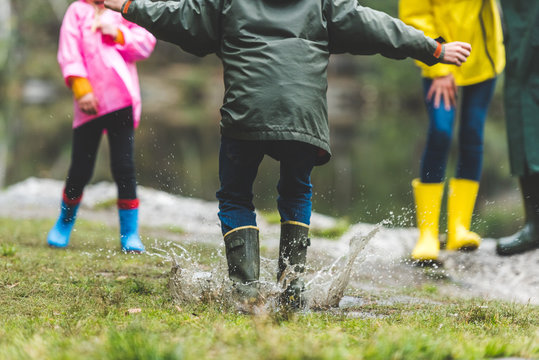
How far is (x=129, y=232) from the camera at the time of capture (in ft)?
16.1

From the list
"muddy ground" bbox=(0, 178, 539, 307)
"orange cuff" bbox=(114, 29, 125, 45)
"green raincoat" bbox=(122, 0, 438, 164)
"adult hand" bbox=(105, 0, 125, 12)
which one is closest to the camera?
"green raincoat" bbox=(122, 0, 438, 164)

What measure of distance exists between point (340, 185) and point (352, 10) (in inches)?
343

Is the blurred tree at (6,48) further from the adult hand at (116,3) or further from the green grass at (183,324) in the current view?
the adult hand at (116,3)

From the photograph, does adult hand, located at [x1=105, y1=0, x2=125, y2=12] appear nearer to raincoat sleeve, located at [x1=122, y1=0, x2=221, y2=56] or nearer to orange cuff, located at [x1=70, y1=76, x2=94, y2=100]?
raincoat sleeve, located at [x1=122, y1=0, x2=221, y2=56]

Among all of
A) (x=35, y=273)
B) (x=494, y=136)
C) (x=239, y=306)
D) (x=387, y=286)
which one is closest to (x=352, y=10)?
(x=239, y=306)

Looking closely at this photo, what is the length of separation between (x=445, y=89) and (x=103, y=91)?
98.3 inches

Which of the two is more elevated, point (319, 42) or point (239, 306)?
point (319, 42)

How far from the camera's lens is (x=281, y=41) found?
315cm

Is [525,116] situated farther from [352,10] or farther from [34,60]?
[34,60]

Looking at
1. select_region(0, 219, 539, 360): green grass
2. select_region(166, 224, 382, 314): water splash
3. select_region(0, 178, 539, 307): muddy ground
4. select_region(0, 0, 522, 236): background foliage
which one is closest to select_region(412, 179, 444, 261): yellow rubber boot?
select_region(0, 178, 539, 307): muddy ground

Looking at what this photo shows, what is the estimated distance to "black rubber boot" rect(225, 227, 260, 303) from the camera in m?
3.27

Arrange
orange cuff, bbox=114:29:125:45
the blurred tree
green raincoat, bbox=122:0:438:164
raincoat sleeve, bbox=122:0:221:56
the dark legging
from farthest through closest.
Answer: the blurred tree < the dark legging < orange cuff, bbox=114:29:125:45 < raincoat sleeve, bbox=122:0:221:56 < green raincoat, bbox=122:0:438:164

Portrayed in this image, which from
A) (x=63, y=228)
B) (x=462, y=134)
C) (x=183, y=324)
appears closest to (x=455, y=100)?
(x=462, y=134)

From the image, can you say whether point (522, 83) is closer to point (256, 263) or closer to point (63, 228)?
point (256, 263)
